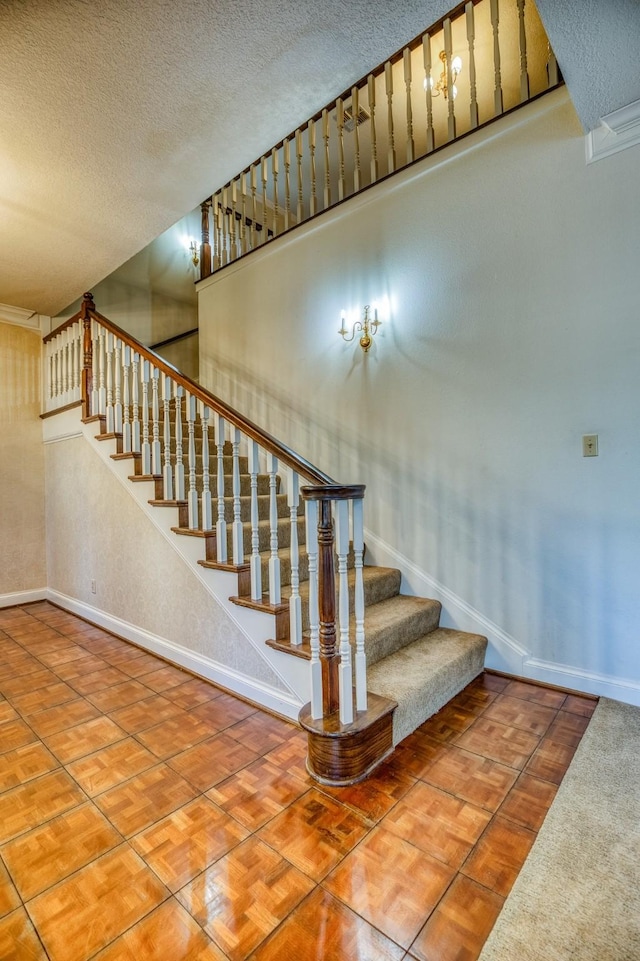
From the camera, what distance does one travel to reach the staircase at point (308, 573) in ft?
5.71

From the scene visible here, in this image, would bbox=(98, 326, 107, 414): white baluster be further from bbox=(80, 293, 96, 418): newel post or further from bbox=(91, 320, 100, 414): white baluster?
bbox=(80, 293, 96, 418): newel post

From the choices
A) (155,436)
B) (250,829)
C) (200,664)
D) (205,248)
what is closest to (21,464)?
(155,436)

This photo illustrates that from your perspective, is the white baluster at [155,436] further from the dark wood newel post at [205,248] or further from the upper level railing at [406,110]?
the dark wood newel post at [205,248]

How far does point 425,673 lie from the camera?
2168 millimetres

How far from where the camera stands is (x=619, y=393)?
7.20 feet

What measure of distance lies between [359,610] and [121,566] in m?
2.25

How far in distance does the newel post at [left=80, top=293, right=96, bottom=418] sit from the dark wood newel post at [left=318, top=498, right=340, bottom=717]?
9.14 ft

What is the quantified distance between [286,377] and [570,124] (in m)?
2.33

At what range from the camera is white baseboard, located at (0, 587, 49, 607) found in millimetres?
4163

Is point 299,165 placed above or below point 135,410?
above

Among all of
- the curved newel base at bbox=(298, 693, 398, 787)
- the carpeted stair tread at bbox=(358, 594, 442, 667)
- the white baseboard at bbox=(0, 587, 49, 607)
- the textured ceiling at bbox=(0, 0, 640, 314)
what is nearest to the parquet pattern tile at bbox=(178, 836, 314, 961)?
the curved newel base at bbox=(298, 693, 398, 787)

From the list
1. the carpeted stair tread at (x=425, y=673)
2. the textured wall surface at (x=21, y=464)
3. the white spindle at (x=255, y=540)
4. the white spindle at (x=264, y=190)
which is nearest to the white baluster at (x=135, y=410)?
the white spindle at (x=255, y=540)

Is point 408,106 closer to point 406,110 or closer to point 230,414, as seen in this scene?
point 406,110

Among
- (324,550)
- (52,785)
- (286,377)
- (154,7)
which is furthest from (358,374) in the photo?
(52,785)
